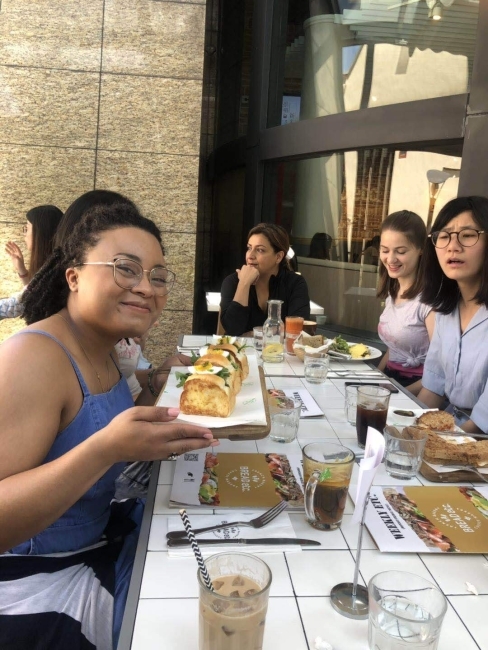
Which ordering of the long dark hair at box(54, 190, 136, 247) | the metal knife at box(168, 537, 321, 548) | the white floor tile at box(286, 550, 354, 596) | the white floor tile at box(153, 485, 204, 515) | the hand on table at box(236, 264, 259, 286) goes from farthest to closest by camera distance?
1. the hand on table at box(236, 264, 259, 286)
2. the long dark hair at box(54, 190, 136, 247)
3. the white floor tile at box(153, 485, 204, 515)
4. the metal knife at box(168, 537, 321, 548)
5. the white floor tile at box(286, 550, 354, 596)

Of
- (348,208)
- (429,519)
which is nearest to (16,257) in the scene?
(348,208)

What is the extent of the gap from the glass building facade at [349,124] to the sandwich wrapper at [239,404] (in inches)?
101

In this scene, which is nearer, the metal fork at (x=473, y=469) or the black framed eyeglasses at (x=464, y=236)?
the metal fork at (x=473, y=469)

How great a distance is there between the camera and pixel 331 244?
230 inches

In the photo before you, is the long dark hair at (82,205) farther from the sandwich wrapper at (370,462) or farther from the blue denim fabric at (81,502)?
the sandwich wrapper at (370,462)

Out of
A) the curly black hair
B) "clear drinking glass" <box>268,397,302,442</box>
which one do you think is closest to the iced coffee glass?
"clear drinking glass" <box>268,397,302,442</box>

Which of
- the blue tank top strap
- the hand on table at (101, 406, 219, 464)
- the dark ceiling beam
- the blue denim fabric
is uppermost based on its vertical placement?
the dark ceiling beam

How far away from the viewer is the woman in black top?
13.5 ft

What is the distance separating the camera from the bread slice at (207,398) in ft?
5.75

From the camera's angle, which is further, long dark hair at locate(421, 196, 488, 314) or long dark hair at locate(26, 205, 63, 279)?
long dark hair at locate(26, 205, 63, 279)

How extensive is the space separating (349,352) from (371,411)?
55.9 inches

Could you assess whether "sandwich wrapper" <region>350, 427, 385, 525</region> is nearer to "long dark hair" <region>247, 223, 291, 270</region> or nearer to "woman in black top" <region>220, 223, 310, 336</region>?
"woman in black top" <region>220, 223, 310, 336</region>

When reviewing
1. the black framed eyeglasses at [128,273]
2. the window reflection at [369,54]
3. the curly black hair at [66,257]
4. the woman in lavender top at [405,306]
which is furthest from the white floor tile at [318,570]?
the window reflection at [369,54]

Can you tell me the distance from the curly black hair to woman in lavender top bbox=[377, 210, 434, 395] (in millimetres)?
2255
